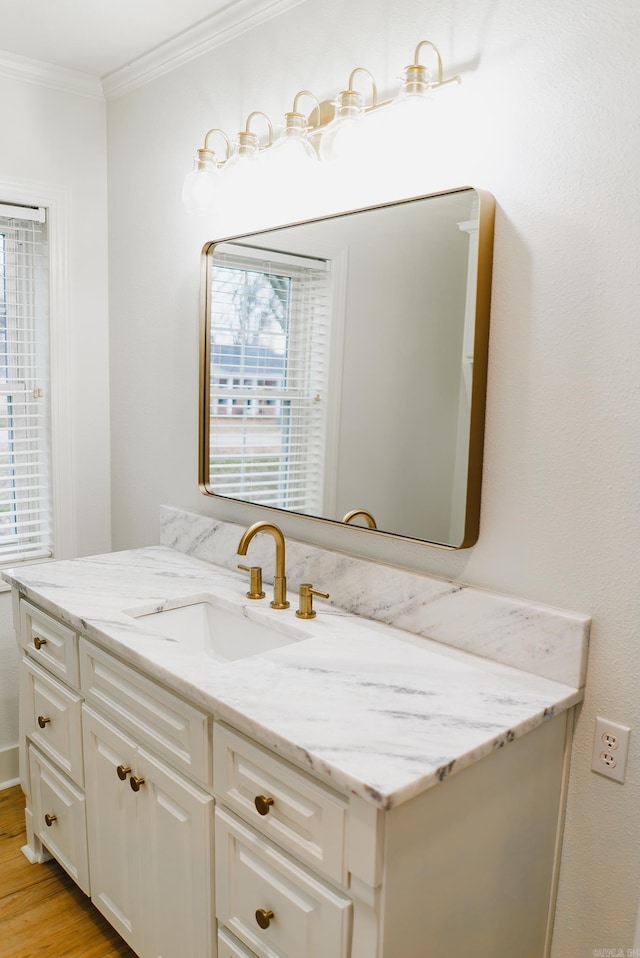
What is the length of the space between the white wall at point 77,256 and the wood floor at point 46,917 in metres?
0.58

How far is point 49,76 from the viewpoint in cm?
255

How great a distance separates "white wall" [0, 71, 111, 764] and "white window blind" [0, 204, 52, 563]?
0.10 metres

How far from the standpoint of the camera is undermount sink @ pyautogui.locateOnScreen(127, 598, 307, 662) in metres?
1.83

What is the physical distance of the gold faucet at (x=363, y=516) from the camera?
1.79m

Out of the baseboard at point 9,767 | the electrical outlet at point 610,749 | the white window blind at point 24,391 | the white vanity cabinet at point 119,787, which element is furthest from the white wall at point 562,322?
the baseboard at point 9,767

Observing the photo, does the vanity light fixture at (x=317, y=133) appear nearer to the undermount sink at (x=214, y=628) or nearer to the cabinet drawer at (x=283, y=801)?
the undermount sink at (x=214, y=628)

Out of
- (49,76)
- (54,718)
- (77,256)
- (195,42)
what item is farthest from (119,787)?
(49,76)

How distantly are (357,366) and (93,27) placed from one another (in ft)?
4.70

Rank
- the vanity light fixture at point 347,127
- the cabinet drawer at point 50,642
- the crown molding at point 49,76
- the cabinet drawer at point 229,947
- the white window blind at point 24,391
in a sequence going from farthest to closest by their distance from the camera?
1. the white window blind at point 24,391
2. the crown molding at point 49,76
3. the cabinet drawer at point 50,642
4. the vanity light fixture at point 347,127
5. the cabinet drawer at point 229,947

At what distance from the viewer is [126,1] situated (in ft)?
6.77

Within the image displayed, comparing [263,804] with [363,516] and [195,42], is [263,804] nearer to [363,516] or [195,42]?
[363,516]

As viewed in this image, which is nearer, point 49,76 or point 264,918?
Answer: point 264,918

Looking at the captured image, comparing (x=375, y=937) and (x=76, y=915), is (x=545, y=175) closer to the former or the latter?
(x=375, y=937)

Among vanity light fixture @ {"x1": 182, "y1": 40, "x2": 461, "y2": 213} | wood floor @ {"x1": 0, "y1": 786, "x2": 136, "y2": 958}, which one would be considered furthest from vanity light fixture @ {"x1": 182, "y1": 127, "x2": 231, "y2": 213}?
wood floor @ {"x1": 0, "y1": 786, "x2": 136, "y2": 958}
